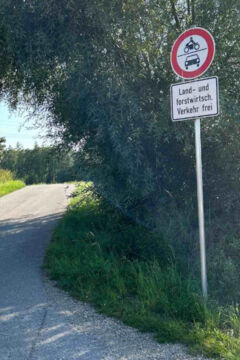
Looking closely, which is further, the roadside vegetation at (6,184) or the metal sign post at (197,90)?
the roadside vegetation at (6,184)

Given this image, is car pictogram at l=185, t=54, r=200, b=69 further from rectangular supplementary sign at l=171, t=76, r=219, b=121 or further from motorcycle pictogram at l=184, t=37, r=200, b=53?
rectangular supplementary sign at l=171, t=76, r=219, b=121

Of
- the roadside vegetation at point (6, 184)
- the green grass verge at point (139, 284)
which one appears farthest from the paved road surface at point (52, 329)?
the roadside vegetation at point (6, 184)

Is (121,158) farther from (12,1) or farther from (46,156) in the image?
(12,1)

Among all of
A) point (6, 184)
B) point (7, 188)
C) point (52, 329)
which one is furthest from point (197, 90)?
point (6, 184)

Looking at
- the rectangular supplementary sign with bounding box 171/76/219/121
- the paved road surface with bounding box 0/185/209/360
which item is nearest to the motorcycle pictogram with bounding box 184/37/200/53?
the rectangular supplementary sign with bounding box 171/76/219/121

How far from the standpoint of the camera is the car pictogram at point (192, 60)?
4.16m

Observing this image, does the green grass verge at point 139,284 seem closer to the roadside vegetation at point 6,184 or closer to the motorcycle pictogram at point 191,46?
the motorcycle pictogram at point 191,46

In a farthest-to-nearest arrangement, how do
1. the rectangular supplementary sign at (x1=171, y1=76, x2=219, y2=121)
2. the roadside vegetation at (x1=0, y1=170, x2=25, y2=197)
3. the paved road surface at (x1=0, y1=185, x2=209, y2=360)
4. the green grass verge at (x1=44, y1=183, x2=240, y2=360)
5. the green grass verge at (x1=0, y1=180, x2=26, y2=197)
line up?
the roadside vegetation at (x1=0, y1=170, x2=25, y2=197), the green grass verge at (x1=0, y1=180, x2=26, y2=197), the rectangular supplementary sign at (x1=171, y1=76, x2=219, y2=121), the green grass verge at (x1=44, y1=183, x2=240, y2=360), the paved road surface at (x1=0, y1=185, x2=209, y2=360)

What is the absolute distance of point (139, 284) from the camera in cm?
457

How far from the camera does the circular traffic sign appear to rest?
13.4ft

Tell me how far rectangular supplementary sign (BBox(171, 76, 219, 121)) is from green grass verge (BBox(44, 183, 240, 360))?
1.90 metres

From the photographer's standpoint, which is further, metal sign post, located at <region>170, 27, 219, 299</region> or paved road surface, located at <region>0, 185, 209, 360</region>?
metal sign post, located at <region>170, 27, 219, 299</region>

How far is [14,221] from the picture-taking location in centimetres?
1038

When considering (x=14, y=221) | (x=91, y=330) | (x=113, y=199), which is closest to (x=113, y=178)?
(x=113, y=199)
